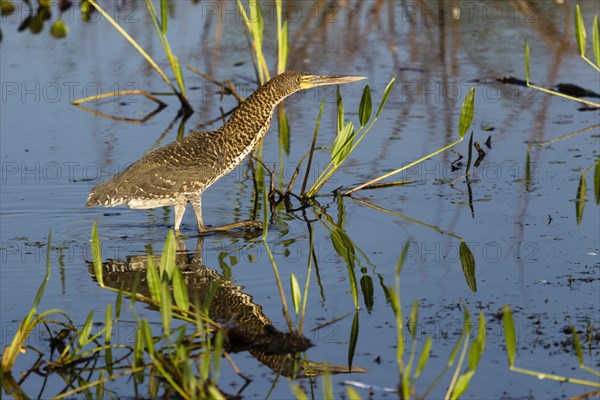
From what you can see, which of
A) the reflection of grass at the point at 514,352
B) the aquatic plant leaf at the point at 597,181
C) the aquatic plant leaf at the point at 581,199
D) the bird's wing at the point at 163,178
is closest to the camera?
the reflection of grass at the point at 514,352

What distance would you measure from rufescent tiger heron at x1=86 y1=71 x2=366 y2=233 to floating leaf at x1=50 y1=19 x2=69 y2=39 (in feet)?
21.2

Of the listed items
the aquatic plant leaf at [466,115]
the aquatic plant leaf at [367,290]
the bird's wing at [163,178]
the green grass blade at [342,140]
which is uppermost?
the aquatic plant leaf at [466,115]

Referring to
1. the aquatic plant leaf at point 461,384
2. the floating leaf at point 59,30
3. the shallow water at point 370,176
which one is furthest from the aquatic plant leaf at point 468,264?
the floating leaf at point 59,30

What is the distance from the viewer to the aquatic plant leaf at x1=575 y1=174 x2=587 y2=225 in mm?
8492

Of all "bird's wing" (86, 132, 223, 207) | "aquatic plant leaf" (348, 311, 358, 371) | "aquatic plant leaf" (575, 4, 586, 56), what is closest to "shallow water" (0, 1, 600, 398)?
"aquatic plant leaf" (348, 311, 358, 371)

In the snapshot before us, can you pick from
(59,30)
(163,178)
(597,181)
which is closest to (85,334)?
(163,178)

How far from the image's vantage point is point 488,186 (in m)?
9.35

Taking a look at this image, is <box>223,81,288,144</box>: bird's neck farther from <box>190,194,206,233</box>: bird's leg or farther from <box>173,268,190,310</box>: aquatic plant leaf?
<box>173,268,190,310</box>: aquatic plant leaf

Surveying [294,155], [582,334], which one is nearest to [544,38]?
[294,155]

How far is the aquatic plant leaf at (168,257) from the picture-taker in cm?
564

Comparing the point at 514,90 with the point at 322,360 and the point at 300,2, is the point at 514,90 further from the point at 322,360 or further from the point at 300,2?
the point at 322,360

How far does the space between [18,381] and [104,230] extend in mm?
3041

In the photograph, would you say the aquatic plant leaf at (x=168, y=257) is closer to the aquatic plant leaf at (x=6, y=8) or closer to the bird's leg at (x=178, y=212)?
the bird's leg at (x=178, y=212)

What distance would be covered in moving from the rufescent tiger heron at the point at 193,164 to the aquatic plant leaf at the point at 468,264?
182cm
